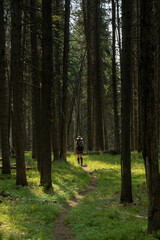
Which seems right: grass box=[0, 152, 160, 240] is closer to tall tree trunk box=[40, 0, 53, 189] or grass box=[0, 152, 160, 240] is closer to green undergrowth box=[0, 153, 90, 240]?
green undergrowth box=[0, 153, 90, 240]

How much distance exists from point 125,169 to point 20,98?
4.76m

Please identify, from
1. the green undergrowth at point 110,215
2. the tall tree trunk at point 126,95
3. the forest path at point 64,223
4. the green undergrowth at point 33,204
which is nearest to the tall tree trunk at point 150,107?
the green undergrowth at point 110,215

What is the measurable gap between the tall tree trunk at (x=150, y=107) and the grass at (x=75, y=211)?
704 mm

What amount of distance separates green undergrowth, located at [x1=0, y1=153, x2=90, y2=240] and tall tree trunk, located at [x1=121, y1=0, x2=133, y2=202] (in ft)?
7.74

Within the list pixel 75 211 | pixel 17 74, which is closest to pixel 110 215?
pixel 75 211

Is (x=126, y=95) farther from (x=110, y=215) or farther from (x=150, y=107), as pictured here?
(x=110, y=215)

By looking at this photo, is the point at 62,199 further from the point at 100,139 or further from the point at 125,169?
the point at 100,139

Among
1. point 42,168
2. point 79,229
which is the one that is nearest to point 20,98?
point 42,168

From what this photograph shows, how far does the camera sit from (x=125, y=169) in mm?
9328

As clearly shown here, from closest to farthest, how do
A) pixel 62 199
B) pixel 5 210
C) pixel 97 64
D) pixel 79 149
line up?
pixel 5 210
pixel 62 199
pixel 79 149
pixel 97 64

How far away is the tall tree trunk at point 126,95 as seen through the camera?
8.91 m

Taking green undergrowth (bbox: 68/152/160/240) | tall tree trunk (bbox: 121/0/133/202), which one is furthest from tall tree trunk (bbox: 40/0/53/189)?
tall tree trunk (bbox: 121/0/133/202)

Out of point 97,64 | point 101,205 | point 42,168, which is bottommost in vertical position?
point 101,205

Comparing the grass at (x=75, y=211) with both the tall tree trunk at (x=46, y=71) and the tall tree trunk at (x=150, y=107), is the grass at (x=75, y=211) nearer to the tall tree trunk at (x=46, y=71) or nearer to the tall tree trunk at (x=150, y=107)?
the tall tree trunk at (x=150, y=107)
